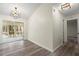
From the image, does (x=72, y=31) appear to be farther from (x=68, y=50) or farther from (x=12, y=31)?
(x=12, y=31)

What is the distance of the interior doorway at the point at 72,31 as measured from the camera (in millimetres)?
1347

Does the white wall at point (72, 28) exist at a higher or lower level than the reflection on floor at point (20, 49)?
higher

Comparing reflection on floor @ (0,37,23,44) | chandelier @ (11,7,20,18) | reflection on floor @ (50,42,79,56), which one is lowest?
reflection on floor @ (50,42,79,56)

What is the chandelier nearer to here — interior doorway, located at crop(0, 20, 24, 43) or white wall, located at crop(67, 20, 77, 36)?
interior doorway, located at crop(0, 20, 24, 43)

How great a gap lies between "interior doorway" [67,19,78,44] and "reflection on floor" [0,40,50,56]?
0.55m

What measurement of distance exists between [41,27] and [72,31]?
66 cm

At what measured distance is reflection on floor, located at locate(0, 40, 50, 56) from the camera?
1.28 meters

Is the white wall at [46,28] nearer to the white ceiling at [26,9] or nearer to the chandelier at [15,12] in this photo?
the white ceiling at [26,9]

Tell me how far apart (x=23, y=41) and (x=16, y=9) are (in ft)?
2.05

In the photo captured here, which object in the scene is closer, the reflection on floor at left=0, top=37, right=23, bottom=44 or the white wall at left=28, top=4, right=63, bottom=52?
the reflection on floor at left=0, top=37, right=23, bottom=44

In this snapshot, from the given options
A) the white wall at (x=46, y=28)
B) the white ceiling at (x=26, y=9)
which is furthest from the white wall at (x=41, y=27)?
the white ceiling at (x=26, y=9)

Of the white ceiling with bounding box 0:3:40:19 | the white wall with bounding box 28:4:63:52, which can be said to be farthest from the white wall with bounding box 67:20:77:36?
the white ceiling with bounding box 0:3:40:19

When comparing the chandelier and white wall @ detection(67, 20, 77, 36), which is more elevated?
the chandelier

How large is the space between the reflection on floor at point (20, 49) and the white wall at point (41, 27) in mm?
143
